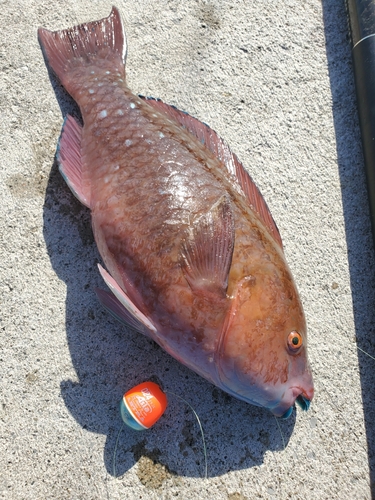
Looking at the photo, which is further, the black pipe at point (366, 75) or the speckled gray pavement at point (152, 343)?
the black pipe at point (366, 75)

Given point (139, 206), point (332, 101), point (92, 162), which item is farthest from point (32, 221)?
point (332, 101)

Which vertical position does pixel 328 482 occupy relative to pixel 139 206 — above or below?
below

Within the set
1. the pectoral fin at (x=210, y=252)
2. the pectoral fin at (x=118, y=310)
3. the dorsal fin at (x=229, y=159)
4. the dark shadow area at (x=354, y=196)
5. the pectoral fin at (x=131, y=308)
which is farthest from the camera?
the dark shadow area at (x=354, y=196)

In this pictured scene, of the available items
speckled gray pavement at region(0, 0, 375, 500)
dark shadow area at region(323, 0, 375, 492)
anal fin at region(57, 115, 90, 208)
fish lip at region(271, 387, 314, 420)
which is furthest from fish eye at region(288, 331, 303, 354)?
anal fin at region(57, 115, 90, 208)

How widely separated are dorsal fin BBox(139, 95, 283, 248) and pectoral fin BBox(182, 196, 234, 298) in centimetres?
38

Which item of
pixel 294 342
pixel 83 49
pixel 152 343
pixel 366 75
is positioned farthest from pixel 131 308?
pixel 366 75

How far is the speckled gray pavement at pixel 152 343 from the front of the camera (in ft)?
8.41

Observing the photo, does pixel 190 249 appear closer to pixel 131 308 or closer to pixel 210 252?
pixel 210 252

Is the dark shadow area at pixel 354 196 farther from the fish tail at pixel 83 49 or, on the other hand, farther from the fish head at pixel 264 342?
the fish tail at pixel 83 49

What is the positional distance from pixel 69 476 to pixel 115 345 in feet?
2.49

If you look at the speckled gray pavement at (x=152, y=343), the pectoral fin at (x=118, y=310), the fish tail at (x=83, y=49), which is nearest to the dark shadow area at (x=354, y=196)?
the speckled gray pavement at (x=152, y=343)

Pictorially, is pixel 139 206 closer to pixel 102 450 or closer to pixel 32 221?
pixel 32 221

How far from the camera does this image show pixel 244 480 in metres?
2.58

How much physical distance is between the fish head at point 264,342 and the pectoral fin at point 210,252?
0.13 metres
